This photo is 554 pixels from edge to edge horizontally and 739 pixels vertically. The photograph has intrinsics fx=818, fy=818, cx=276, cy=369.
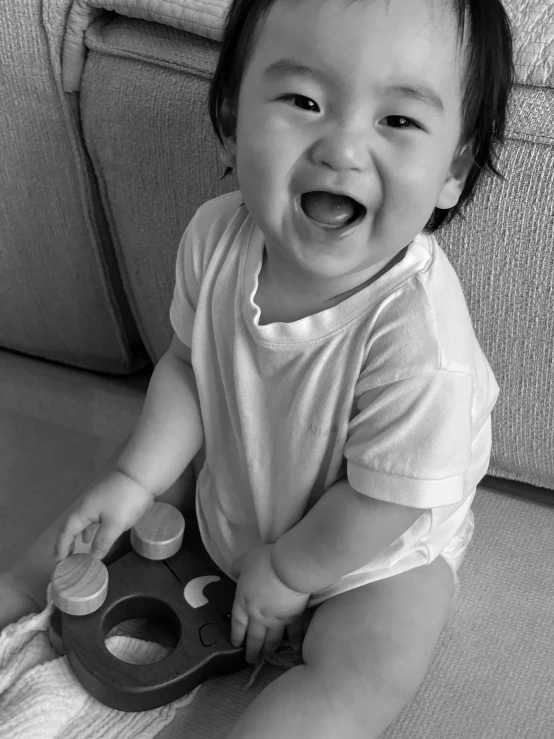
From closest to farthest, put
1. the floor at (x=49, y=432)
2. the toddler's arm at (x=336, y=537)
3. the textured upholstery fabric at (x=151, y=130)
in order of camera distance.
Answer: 1. the toddler's arm at (x=336, y=537)
2. the textured upholstery fabric at (x=151, y=130)
3. the floor at (x=49, y=432)

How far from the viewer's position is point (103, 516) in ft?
2.65

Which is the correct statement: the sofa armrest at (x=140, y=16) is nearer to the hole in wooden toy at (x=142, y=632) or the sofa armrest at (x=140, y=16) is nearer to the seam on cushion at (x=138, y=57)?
the seam on cushion at (x=138, y=57)

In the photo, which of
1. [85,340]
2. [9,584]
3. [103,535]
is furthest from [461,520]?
[85,340]

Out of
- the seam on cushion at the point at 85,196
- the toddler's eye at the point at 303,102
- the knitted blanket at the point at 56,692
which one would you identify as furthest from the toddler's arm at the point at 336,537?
the seam on cushion at the point at 85,196

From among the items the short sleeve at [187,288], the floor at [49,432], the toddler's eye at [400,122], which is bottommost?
the floor at [49,432]

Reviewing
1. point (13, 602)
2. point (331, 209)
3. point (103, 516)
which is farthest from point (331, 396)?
point (13, 602)

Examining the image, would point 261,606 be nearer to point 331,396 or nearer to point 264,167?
point 331,396

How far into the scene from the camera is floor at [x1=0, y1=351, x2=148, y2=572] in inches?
39.9

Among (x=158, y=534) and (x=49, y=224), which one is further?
(x=49, y=224)

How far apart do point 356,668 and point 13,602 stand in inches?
13.9

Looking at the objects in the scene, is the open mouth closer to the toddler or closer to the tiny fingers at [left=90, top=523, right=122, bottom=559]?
the toddler

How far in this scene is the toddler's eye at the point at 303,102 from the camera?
1.97 feet

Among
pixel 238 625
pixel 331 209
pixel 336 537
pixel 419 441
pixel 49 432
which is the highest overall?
pixel 331 209

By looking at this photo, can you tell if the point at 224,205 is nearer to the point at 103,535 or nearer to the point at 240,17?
the point at 240,17
